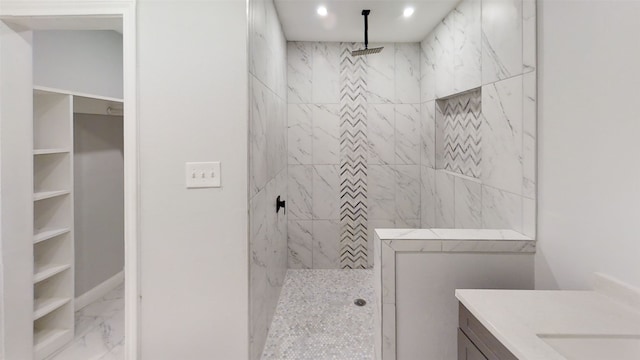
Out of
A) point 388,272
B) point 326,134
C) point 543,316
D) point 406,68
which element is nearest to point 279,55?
point 326,134

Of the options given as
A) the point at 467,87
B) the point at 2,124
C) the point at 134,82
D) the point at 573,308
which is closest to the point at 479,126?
the point at 467,87

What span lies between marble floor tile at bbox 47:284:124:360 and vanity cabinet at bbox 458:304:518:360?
7.22 feet

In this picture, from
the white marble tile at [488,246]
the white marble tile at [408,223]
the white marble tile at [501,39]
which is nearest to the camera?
the white marble tile at [488,246]

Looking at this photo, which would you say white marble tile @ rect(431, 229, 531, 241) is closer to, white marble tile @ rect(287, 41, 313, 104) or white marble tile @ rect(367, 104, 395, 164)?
white marble tile @ rect(367, 104, 395, 164)

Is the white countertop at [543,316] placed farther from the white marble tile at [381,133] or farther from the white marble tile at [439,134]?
the white marble tile at [381,133]

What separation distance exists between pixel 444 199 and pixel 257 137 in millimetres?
1951

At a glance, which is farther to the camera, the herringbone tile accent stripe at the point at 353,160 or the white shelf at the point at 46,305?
the herringbone tile accent stripe at the point at 353,160

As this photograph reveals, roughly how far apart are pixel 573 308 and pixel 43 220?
126 inches

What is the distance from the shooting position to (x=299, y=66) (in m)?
3.62

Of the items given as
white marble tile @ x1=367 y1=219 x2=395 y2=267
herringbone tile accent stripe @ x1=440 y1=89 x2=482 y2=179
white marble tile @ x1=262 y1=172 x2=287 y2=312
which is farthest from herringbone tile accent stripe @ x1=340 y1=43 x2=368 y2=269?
herringbone tile accent stripe @ x1=440 y1=89 x2=482 y2=179

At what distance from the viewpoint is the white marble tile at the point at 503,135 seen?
181 cm

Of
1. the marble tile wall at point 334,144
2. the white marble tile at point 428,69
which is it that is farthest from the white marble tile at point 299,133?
the white marble tile at point 428,69

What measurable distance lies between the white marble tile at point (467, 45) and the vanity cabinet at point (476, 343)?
1.72 meters

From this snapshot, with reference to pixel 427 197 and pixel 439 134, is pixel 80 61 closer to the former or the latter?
pixel 439 134
